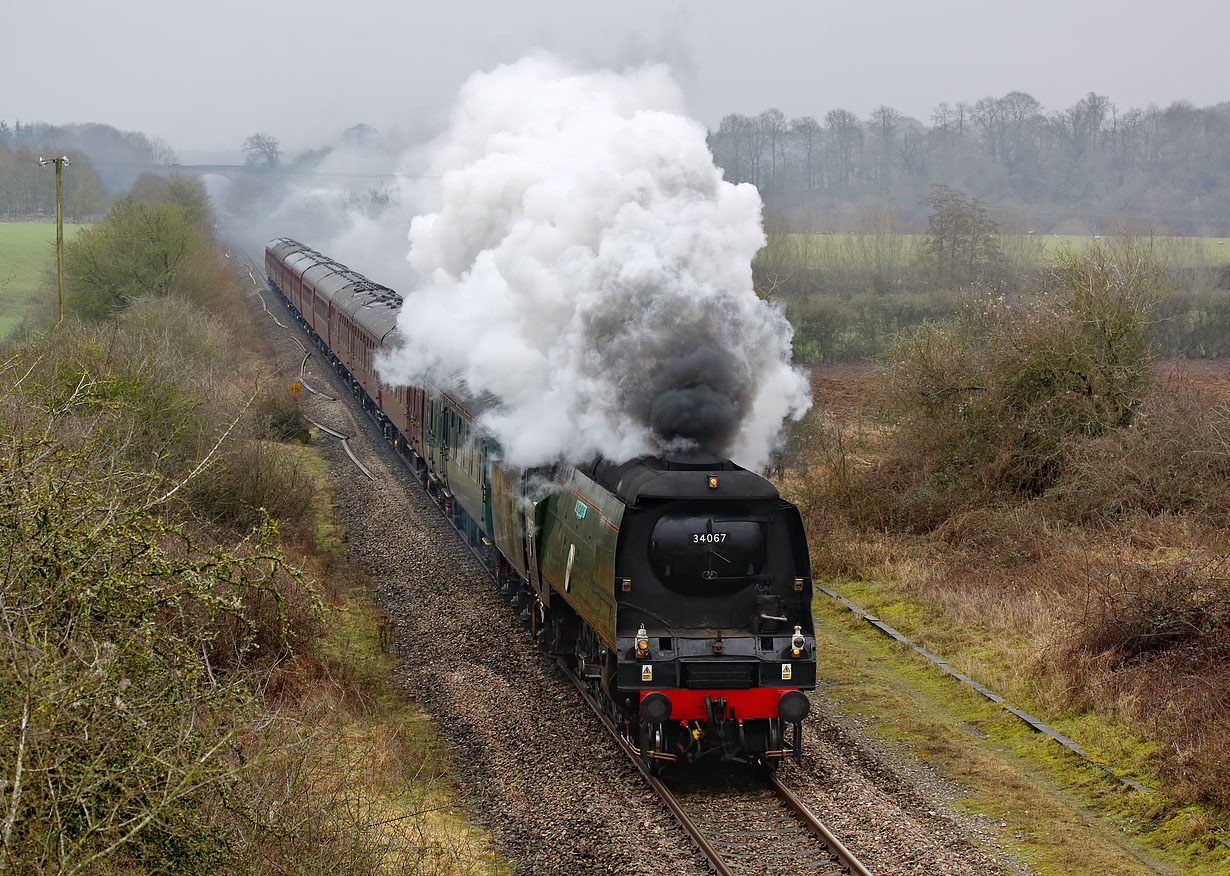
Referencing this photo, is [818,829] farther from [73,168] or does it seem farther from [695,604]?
[73,168]

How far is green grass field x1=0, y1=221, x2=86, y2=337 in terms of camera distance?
40.7 m

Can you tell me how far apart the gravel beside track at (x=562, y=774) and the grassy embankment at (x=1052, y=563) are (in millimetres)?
726

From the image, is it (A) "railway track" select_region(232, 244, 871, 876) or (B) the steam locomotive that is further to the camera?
(B) the steam locomotive

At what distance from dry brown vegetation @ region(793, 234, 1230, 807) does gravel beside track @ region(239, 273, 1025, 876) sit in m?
2.61

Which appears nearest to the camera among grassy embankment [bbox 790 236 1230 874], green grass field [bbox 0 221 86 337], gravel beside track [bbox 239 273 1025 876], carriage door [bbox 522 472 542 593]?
gravel beside track [bbox 239 273 1025 876]

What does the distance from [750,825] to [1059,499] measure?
11445 millimetres

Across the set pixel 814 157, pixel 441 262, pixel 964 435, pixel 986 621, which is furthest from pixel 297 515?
pixel 814 157

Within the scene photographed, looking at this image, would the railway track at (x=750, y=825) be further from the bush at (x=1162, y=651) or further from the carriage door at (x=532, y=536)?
the bush at (x=1162, y=651)

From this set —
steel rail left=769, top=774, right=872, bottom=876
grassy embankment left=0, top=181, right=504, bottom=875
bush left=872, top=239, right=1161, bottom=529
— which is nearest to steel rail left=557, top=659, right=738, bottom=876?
steel rail left=769, top=774, right=872, bottom=876

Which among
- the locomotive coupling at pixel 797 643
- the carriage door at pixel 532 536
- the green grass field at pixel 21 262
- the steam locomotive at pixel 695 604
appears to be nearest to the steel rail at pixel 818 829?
the steam locomotive at pixel 695 604

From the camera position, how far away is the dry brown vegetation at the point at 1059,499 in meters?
12.0

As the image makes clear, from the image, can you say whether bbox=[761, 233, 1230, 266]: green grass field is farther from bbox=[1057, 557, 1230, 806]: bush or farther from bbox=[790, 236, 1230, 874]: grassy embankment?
bbox=[1057, 557, 1230, 806]: bush

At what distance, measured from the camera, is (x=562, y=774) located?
1014 centimetres

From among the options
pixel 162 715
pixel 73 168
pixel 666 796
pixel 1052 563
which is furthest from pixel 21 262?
pixel 162 715
